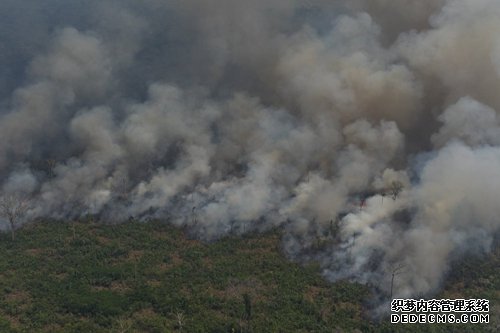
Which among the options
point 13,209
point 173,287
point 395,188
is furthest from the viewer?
point 13,209

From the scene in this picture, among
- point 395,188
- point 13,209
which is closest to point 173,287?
point 13,209

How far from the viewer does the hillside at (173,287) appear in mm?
49312

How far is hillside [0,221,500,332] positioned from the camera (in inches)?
1941

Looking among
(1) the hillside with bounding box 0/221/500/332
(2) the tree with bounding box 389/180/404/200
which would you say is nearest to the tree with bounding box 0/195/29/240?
(1) the hillside with bounding box 0/221/500/332

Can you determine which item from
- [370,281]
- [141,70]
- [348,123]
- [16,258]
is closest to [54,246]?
[16,258]

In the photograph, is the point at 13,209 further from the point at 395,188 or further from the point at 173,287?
the point at 395,188

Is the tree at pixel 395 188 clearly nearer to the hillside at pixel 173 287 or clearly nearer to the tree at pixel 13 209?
the hillside at pixel 173 287

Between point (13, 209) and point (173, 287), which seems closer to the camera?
point (173, 287)

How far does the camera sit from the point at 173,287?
54.8 metres

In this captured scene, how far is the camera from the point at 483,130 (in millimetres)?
66562

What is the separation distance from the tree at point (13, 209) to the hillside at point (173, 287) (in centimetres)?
264

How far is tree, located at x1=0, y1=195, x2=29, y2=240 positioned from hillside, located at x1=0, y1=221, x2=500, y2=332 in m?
2.64

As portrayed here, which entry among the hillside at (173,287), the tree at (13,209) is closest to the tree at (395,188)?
the hillside at (173,287)

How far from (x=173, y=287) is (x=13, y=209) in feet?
86.1
